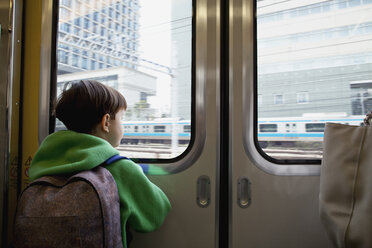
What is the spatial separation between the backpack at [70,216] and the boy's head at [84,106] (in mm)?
261

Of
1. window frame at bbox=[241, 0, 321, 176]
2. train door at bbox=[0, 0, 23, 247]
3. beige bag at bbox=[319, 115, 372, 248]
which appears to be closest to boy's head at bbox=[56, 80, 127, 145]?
train door at bbox=[0, 0, 23, 247]

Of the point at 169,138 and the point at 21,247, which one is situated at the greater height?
the point at 169,138

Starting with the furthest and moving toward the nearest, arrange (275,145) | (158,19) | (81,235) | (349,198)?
(158,19), (275,145), (349,198), (81,235)

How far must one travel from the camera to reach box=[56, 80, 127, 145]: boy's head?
95 centimetres

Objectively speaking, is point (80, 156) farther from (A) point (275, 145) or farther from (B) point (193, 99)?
(A) point (275, 145)

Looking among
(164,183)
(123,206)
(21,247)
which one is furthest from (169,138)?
(21,247)

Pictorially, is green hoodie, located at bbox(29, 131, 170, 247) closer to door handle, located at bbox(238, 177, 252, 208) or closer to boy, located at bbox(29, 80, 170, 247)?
boy, located at bbox(29, 80, 170, 247)

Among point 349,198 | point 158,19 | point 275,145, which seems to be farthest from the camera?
point 158,19

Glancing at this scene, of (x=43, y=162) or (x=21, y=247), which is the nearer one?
(x=21, y=247)

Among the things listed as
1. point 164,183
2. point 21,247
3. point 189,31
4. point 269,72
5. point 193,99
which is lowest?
point 21,247

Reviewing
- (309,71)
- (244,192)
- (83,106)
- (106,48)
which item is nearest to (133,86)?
(106,48)

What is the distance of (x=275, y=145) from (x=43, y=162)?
1.06 meters

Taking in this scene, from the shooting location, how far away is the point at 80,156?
2.76 ft

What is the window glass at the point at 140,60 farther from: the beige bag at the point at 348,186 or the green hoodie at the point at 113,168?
the beige bag at the point at 348,186
